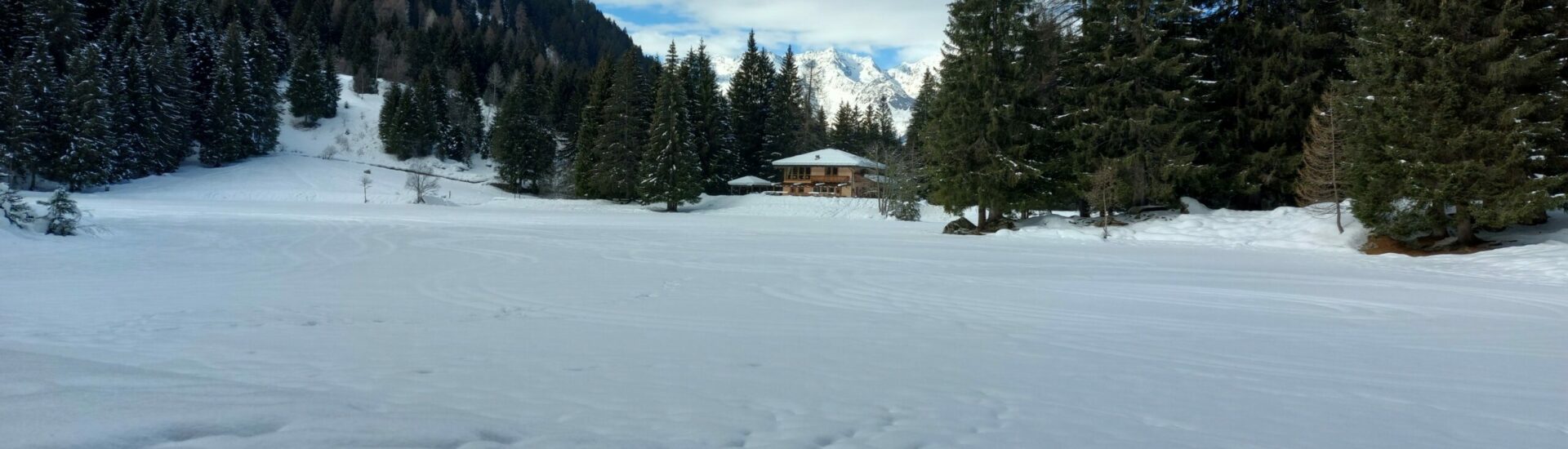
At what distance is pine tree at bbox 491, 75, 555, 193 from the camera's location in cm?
5916

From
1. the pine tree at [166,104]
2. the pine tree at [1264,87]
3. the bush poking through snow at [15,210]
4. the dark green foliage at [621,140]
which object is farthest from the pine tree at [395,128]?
the pine tree at [1264,87]

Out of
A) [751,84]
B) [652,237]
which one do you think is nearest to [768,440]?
[652,237]

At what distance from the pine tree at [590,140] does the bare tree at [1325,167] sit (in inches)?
1558

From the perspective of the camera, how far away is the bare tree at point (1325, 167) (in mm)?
20781

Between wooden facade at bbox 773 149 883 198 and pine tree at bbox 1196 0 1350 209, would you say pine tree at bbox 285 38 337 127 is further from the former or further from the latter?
pine tree at bbox 1196 0 1350 209

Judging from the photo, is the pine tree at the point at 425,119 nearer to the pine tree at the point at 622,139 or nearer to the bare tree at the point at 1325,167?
the pine tree at the point at 622,139

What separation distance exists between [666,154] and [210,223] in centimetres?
2845

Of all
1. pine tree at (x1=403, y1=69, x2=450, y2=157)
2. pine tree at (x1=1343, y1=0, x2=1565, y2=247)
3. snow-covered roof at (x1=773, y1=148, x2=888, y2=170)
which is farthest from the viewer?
pine tree at (x1=403, y1=69, x2=450, y2=157)

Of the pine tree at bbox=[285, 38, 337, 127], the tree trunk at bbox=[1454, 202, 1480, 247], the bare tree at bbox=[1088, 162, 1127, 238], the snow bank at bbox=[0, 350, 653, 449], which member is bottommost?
the snow bank at bbox=[0, 350, 653, 449]

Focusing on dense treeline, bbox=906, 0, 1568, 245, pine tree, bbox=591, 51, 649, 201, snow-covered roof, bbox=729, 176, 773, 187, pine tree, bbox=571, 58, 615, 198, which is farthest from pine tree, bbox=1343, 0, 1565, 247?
pine tree, bbox=571, 58, 615, 198

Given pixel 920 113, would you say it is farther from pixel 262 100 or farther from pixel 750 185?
pixel 262 100

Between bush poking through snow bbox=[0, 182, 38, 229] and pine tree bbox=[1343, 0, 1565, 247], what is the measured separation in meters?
27.3

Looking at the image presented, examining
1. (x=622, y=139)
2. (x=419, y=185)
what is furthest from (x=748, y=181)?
(x=419, y=185)

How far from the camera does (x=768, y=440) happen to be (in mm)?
3092
